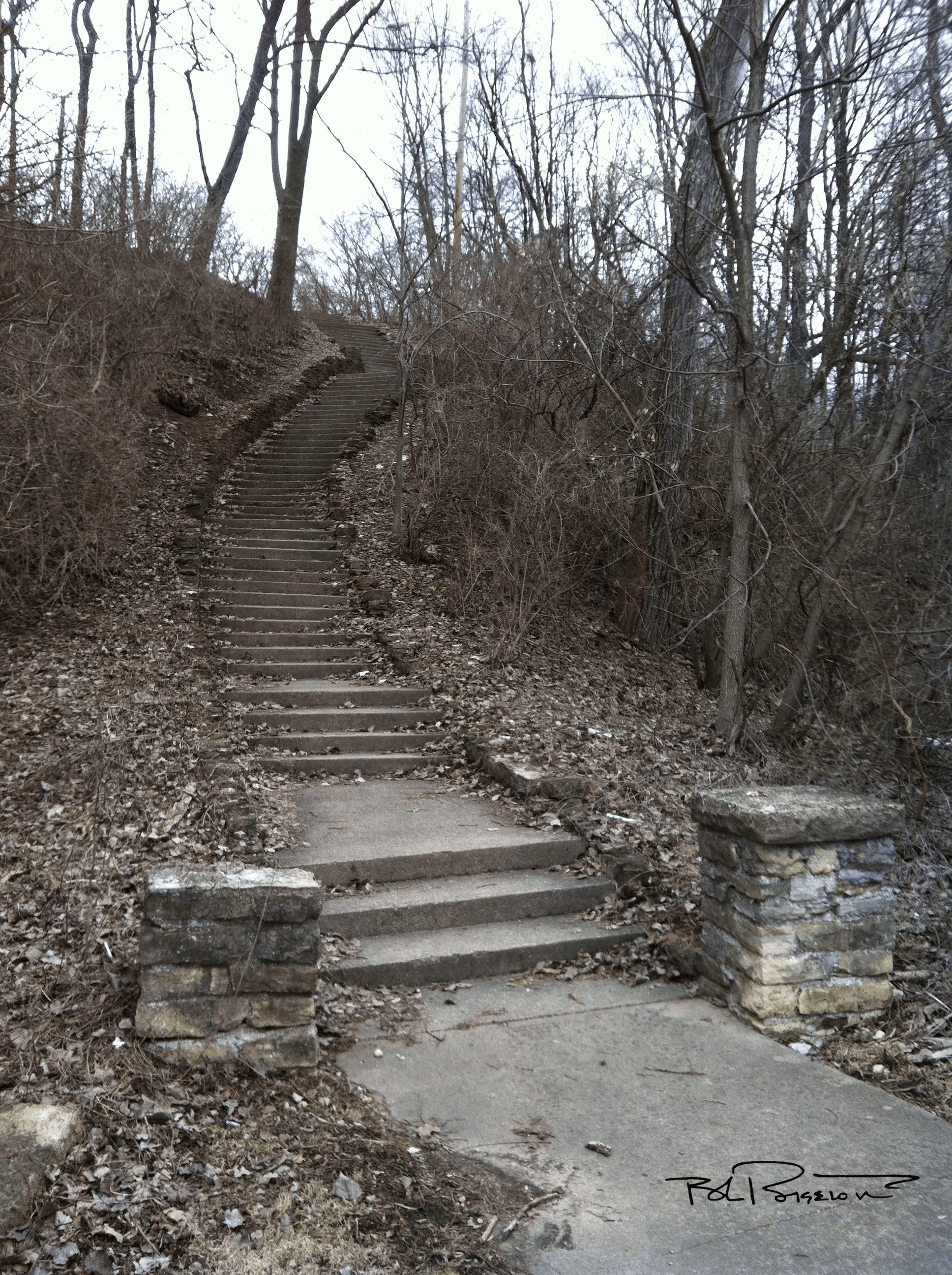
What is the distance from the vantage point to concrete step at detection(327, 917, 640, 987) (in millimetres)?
4512

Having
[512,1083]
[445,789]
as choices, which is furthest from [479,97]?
[512,1083]

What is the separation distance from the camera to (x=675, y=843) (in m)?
5.90

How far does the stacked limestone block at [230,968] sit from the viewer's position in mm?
3445

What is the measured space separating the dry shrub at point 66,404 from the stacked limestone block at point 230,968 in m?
4.82

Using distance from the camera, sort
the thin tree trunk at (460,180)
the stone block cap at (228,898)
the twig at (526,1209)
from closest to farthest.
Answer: the twig at (526,1209) < the stone block cap at (228,898) < the thin tree trunk at (460,180)

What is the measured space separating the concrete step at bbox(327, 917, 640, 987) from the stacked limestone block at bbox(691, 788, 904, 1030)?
940 millimetres

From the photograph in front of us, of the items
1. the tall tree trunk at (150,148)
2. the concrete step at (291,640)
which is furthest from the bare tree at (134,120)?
the concrete step at (291,640)

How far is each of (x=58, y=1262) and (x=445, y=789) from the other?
15.2ft

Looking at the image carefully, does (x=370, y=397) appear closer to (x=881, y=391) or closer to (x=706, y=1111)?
(x=881, y=391)

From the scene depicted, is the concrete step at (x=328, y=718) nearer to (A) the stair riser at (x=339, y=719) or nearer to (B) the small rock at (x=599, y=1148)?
(A) the stair riser at (x=339, y=719)

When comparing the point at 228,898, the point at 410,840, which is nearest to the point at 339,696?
the point at 410,840

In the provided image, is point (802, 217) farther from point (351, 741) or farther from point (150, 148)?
point (150, 148)

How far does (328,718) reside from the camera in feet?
26.1

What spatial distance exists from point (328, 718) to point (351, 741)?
1.45 ft
